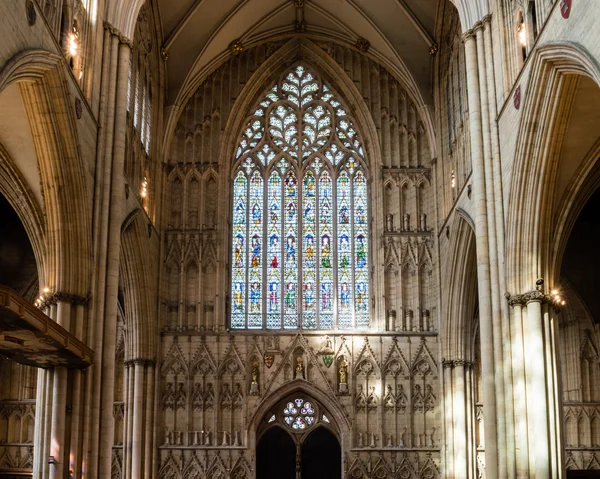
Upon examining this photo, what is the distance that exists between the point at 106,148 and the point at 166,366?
343 inches

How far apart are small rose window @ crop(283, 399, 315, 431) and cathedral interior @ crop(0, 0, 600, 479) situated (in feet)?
0.19

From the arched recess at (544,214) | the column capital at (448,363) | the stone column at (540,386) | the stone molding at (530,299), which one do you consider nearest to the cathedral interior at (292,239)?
the column capital at (448,363)

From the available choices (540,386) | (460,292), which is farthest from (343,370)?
(540,386)

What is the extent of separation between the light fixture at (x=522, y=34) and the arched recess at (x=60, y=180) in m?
9.34

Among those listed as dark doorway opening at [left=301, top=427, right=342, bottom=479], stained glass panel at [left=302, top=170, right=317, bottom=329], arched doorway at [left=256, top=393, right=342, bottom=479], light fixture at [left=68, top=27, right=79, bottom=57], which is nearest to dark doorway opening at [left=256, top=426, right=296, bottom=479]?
arched doorway at [left=256, top=393, right=342, bottom=479]

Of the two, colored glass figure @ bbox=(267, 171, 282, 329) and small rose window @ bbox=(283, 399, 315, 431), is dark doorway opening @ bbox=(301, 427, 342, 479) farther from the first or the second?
colored glass figure @ bbox=(267, 171, 282, 329)

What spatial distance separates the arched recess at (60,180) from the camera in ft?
56.7

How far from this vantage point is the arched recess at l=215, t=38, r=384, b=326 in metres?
28.1

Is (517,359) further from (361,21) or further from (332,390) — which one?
(361,21)

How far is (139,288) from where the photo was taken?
25547 millimetres

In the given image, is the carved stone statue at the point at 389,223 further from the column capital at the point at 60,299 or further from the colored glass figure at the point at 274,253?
the column capital at the point at 60,299

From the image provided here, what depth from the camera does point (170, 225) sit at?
27.8 meters

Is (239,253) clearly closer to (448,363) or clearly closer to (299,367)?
(299,367)

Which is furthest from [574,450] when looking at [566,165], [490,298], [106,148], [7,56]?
[7,56]
